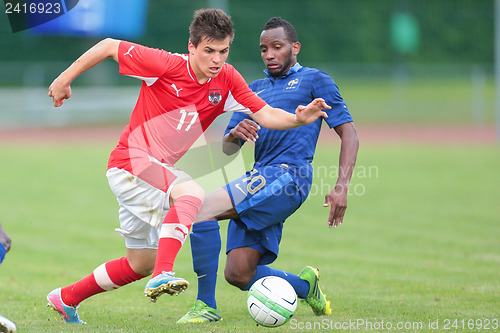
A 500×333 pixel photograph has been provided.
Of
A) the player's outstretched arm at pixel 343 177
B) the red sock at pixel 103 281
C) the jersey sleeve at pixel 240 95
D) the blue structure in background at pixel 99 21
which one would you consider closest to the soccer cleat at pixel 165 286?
the red sock at pixel 103 281

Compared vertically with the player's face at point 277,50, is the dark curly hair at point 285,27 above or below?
above

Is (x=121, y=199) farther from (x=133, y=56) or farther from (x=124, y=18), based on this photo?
(x=124, y=18)

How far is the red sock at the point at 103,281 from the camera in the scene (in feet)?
16.1

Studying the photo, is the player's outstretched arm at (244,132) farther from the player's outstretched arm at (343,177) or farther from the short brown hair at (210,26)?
the short brown hair at (210,26)

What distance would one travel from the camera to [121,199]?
14.9ft

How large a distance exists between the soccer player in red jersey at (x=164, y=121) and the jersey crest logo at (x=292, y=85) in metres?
0.55

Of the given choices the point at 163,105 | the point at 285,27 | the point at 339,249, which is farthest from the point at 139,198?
the point at 339,249

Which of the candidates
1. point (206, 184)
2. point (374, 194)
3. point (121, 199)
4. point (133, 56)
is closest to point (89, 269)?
point (206, 184)

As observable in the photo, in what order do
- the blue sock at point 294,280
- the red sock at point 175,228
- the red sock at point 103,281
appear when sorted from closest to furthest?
the red sock at point 175,228
the red sock at point 103,281
the blue sock at point 294,280

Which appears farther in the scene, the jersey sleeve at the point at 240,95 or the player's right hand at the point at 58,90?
the jersey sleeve at the point at 240,95

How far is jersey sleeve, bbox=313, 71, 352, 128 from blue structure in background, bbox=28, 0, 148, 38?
2085cm

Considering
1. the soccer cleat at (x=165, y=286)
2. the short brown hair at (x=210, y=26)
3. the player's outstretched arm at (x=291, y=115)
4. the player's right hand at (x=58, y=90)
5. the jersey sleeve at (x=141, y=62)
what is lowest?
the soccer cleat at (x=165, y=286)

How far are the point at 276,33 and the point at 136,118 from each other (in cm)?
137

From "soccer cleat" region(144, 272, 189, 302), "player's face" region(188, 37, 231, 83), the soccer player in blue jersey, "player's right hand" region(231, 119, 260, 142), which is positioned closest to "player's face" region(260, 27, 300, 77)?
the soccer player in blue jersey
